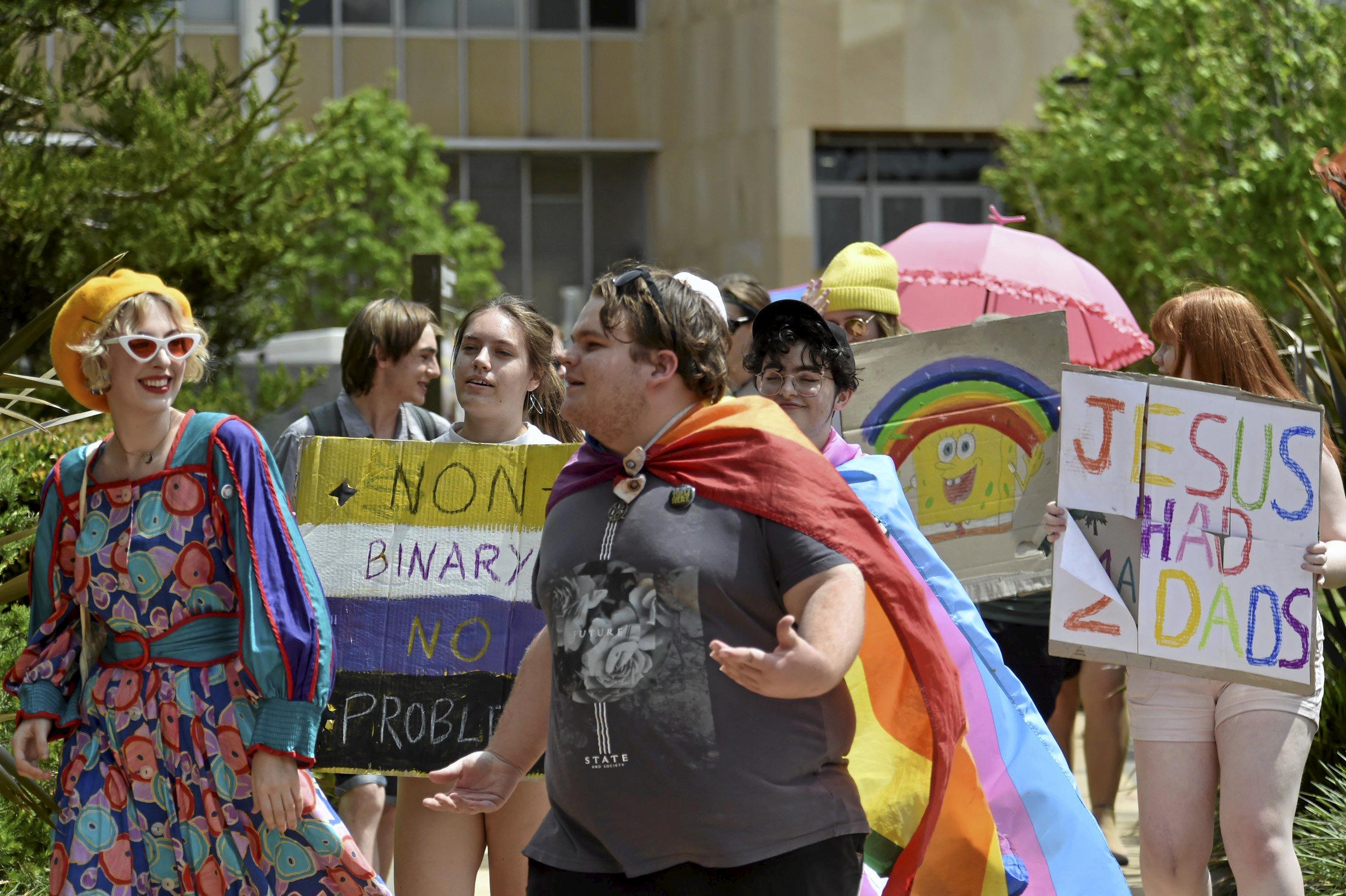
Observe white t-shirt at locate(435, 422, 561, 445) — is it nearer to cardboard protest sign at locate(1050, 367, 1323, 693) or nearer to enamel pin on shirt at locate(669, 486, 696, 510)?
cardboard protest sign at locate(1050, 367, 1323, 693)

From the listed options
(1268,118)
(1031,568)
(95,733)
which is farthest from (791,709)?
(1268,118)

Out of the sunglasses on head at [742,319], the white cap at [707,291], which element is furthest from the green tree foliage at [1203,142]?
the white cap at [707,291]

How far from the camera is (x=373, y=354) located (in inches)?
213

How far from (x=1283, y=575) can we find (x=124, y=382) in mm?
2821

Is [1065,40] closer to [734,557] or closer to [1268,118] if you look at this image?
[1268,118]

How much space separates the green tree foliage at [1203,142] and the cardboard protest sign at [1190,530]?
7.69 m

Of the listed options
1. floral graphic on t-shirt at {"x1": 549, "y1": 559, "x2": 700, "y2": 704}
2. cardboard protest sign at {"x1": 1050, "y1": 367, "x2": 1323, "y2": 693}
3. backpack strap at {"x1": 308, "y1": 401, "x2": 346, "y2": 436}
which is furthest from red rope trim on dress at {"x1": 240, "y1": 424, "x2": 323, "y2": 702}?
cardboard protest sign at {"x1": 1050, "y1": 367, "x2": 1323, "y2": 693}

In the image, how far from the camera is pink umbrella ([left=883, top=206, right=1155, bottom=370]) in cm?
760

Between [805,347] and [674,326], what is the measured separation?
1153 mm

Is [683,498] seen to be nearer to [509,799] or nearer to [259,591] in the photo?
[259,591]

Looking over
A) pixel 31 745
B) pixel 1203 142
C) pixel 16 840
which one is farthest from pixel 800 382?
pixel 1203 142

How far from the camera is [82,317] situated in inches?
148

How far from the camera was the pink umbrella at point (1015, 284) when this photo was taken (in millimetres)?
7602

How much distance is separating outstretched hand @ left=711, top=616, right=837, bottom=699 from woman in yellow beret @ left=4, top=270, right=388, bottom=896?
1.20 meters
